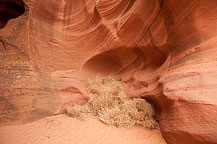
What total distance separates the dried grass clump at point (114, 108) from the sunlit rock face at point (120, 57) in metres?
0.19

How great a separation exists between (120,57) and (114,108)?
1.28 metres

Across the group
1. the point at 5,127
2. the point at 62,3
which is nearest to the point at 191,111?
the point at 5,127

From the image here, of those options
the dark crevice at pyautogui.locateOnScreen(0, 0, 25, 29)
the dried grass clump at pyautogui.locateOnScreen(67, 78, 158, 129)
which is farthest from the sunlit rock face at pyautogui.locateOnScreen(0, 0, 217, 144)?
the dark crevice at pyautogui.locateOnScreen(0, 0, 25, 29)

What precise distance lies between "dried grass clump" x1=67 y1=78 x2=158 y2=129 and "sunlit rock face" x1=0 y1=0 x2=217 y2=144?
19cm

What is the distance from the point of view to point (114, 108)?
3.30 m

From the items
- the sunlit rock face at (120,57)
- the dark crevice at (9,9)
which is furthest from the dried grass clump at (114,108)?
the dark crevice at (9,9)

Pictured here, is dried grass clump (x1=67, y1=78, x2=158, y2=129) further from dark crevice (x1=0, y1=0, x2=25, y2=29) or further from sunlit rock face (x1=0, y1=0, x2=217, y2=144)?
dark crevice (x1=0, y1=0, x2=25, y2=29)

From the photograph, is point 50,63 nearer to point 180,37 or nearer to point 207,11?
point 180,37

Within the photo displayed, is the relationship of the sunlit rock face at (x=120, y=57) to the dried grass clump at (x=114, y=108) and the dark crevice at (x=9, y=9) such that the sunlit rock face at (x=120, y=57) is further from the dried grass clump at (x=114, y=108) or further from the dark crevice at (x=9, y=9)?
the dark crevice at (x=9, y=9)

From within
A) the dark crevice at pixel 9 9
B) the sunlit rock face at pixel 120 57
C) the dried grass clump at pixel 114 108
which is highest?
the dark crevice at pixel 9 9

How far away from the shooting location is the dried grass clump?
3100 mm

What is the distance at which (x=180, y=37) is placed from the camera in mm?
2801

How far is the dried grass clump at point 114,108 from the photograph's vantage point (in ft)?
10.2

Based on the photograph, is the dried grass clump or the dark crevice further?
the dark crevice
